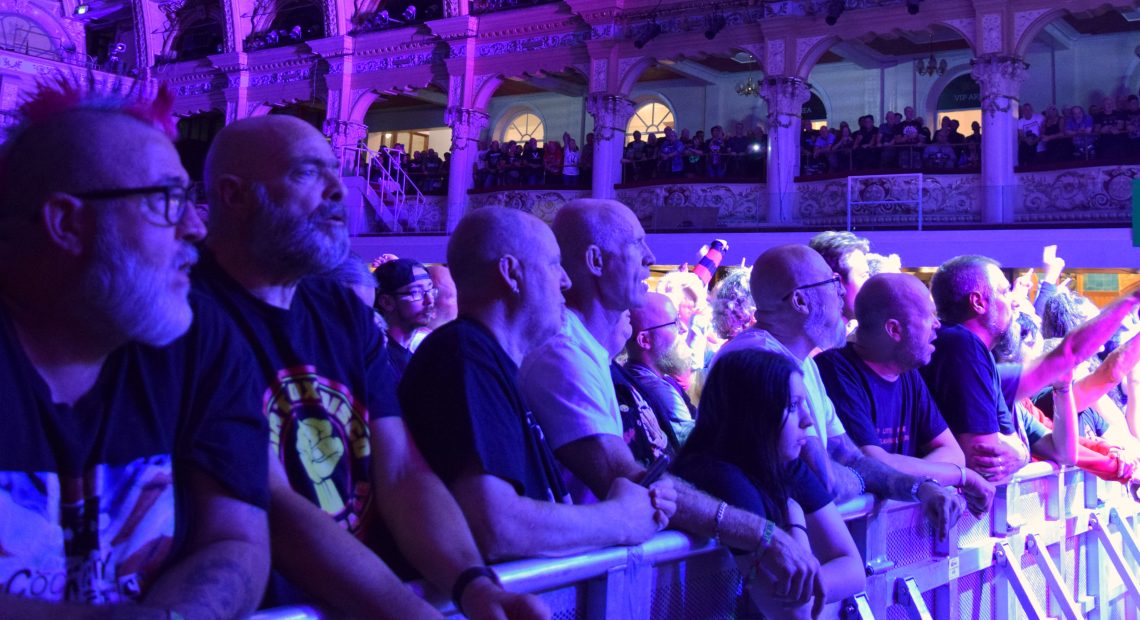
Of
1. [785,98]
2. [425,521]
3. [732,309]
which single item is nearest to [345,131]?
[785,98]

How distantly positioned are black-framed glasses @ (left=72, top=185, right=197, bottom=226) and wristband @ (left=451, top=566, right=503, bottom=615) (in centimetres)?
71

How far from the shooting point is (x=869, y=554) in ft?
9.21

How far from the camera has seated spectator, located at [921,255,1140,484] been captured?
3492 millimetres

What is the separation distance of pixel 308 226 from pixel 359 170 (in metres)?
18.0

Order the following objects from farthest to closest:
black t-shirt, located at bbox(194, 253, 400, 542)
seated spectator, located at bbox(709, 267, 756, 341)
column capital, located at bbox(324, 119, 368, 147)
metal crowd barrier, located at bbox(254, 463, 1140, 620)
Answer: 1. column capital, located at bbox(324, 119, 368, 147)
2. seated spectator, located at bbox(709, 267, 756, 341)
3. metal crowd barrier, located at bbox(254, 463, 1140, 620)
4. black t-shirt, located at bbox(194, 253, 400, 542)

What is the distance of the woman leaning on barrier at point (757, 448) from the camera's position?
2.29 metres

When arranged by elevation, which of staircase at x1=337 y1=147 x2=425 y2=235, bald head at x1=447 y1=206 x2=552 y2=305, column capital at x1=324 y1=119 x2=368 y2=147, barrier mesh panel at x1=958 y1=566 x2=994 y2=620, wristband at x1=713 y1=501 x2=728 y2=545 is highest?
column capital at x1=324 y1=119 x2=368 y2=147

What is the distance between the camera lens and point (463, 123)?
60.4 feet

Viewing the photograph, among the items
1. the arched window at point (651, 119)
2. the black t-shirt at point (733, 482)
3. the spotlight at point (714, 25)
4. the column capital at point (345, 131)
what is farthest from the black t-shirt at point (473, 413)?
the column capital at point (345, 131)

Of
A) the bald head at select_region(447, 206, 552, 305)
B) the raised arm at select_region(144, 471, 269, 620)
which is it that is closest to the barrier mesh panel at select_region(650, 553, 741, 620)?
the bald head at select_region(447, 206, 552, 305)

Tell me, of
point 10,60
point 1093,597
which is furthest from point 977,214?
point 10,60

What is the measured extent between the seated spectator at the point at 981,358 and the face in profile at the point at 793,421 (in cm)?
141

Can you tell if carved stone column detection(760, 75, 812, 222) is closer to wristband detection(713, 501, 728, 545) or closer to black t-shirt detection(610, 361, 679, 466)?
black t-shirt detection(610, 361, 679, 466)

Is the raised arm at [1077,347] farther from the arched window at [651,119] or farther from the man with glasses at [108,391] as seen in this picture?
the arched window at [651,119]
